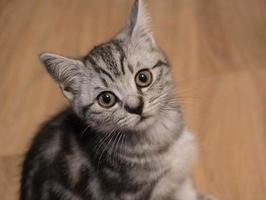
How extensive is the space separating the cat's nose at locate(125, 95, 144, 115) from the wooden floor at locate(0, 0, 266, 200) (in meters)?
0.48

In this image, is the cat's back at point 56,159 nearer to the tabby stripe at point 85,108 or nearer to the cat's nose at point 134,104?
the tabby stripe at point 85,108

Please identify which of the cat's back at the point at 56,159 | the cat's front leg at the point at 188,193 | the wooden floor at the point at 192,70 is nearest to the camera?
the cat's back at the point at 56,159

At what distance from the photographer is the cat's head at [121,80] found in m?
1.14

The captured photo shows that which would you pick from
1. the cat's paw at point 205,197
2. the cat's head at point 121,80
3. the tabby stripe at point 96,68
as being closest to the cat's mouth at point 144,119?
the cat's head at point 121,80

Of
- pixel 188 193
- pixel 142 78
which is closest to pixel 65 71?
pixel 142 78

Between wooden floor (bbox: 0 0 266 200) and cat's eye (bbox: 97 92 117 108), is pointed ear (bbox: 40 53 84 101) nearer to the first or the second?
cat's eye (bbox: 97 92 117 108)

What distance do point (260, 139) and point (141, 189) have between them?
1.71 feet

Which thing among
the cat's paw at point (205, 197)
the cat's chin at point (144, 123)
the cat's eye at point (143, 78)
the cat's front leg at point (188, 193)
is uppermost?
the cat's eye at point (143, 78)

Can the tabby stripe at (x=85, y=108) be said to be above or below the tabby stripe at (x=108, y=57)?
below

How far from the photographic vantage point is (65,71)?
1.19m

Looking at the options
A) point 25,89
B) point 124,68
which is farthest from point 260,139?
point 25,89

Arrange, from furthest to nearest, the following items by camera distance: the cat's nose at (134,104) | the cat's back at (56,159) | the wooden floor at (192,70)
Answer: the wooden floor at (192,70), the cat's back at (56,159), the cat's nose at (134,104)

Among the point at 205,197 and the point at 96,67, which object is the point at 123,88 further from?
the point at 205,197

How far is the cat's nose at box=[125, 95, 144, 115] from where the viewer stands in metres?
1.11
